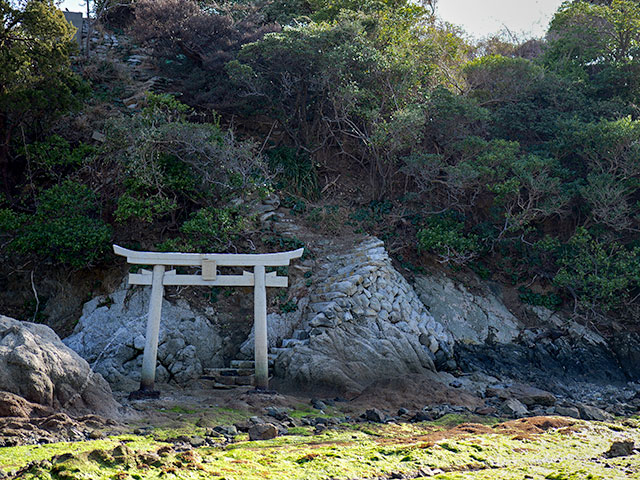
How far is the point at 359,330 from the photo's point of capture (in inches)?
510

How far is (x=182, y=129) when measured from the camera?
14586 millimetres

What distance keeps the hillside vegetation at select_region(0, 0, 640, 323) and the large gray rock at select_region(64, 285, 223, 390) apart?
3.94ft

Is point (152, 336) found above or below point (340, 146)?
below

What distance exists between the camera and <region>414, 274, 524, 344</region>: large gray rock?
14.6 m

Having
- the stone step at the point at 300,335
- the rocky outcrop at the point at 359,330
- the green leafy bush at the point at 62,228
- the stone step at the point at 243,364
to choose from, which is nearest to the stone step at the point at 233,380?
the stone step at the point at 243,364

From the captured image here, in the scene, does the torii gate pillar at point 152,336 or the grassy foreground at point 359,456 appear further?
the torii gate pillar at point 152,336

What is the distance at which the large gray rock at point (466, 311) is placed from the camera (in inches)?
573

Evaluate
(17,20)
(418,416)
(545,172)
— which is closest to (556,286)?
(545,172)

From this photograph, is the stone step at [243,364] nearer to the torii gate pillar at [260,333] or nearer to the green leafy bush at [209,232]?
the torii gate pillar at [260,333]

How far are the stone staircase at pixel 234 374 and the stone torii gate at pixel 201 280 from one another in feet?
2.89

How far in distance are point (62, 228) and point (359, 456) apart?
30.8ft

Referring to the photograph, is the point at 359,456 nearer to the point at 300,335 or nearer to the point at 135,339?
the point at 300,335

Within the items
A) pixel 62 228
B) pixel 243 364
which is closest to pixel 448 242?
pixel 243 364

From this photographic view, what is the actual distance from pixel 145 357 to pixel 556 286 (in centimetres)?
965
